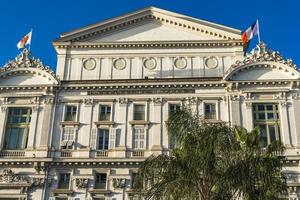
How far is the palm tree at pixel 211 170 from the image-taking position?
2847 centimetres

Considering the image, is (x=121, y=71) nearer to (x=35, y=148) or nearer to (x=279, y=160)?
(x=35, y=148)

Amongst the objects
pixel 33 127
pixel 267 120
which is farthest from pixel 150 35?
pixel 33 127

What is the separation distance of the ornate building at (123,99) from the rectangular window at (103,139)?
92 millimetres

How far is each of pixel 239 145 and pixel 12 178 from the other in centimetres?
2190

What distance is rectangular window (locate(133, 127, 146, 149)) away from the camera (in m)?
43.9

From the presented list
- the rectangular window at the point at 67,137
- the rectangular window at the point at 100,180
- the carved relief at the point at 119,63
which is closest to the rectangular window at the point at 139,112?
the carved relief at the point at 119,63

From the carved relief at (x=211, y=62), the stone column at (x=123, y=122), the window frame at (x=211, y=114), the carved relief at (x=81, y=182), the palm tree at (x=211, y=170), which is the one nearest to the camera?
the palm tree at (x=211, y=170)

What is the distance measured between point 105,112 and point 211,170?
62.6ft

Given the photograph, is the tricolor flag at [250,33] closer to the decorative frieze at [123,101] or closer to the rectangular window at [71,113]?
the decorative frieze at [123,101]

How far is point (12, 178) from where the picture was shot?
42.6 meters

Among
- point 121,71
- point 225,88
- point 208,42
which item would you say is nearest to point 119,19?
point 121,71

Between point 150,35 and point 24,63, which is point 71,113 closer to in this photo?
point 24,63

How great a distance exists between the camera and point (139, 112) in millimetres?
Result: 45781

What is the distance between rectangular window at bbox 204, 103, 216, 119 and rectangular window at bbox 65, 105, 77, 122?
40.6 ft
